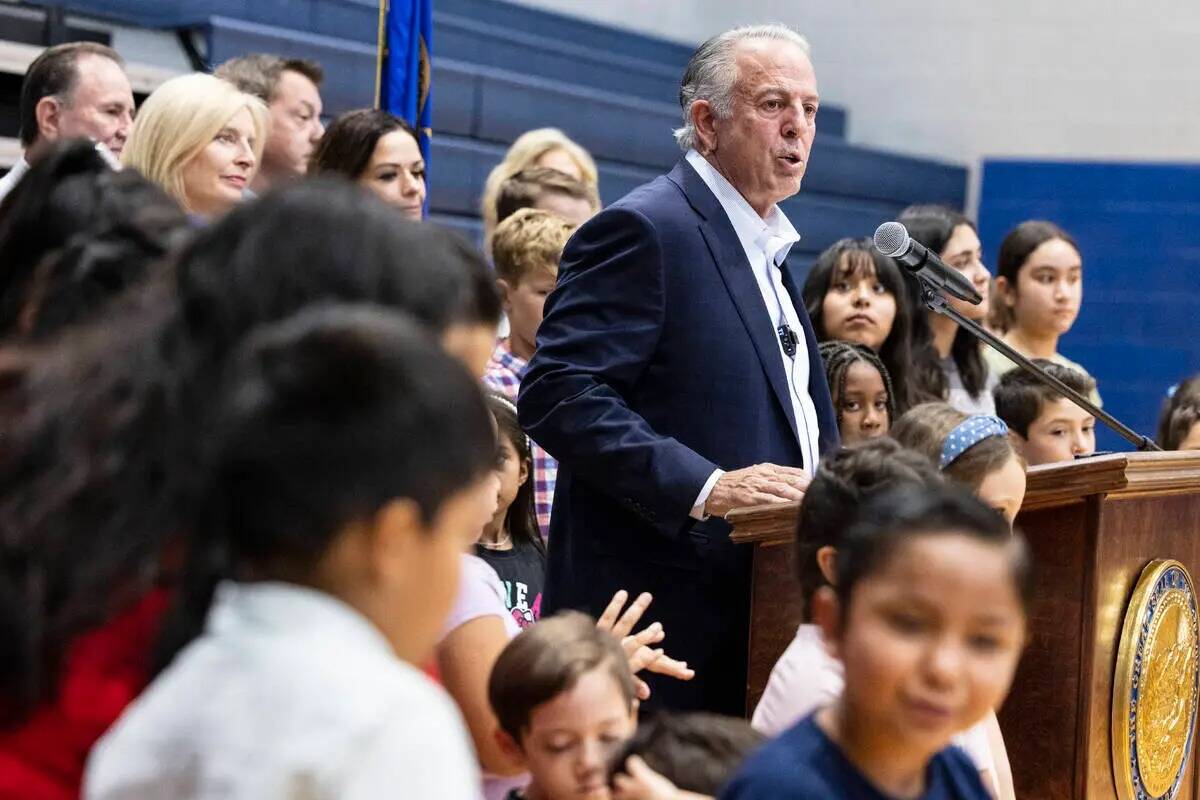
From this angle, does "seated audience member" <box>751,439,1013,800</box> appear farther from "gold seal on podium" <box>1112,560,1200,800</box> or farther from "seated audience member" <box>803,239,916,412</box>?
"seated audience member" <box>803,239,916,412</box>

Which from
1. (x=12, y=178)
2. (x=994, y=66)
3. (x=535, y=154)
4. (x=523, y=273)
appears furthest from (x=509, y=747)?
(x=994, y=66)

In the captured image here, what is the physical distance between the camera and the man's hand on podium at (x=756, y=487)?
7.46ft

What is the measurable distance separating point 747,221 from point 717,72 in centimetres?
26

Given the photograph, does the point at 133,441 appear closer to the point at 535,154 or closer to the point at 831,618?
the point at 831,618

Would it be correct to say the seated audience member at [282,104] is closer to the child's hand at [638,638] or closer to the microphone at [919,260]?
the microphone at [919,260]

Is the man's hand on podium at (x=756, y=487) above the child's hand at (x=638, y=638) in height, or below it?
above

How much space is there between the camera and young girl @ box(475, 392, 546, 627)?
2.85m

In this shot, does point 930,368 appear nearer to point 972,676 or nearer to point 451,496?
point 972,676

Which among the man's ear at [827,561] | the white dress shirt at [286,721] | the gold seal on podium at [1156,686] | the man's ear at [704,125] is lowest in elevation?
the gold seal on podium at [1156,686]

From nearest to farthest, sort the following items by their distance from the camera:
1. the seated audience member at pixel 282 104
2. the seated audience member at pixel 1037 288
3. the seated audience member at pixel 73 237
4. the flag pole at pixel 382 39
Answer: the seated audience member at pixel 73 237 < the flag pole at pixel 382 39 < the seated audience member at pixel 282 104 < the seated audience member at pixel 1037 288

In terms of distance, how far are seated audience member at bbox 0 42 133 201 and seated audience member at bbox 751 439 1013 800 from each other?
7.23ft

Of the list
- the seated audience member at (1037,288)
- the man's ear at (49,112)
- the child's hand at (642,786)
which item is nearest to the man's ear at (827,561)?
the child's hand at (642,786)

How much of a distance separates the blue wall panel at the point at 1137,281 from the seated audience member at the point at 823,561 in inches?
212

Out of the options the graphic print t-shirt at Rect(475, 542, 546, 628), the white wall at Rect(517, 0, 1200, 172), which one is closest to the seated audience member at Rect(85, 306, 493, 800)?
the graphic print t-shirt at Rect(475, 542, 546, 628)
